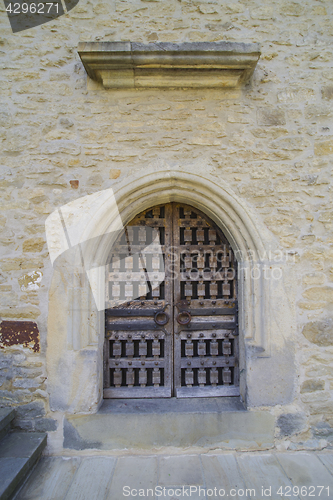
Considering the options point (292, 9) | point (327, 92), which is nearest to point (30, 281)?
point (327, 92)

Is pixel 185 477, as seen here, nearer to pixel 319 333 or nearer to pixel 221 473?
pixel 221 473

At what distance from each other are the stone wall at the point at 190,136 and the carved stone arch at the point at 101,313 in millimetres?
100

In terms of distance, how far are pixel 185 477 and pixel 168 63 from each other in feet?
11.0

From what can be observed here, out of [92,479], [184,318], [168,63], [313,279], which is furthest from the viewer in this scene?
[184,318]

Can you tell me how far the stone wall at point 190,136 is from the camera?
8.02 ft

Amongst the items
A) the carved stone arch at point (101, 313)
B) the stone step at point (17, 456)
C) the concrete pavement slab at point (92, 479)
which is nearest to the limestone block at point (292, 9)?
the carved stone arch at point (101, 313)

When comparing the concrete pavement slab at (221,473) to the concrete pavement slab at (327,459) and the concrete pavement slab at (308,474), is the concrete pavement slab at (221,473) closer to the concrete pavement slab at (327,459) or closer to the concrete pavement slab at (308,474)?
the concrete pavement slab at (308,474)

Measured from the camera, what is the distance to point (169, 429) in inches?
92.8

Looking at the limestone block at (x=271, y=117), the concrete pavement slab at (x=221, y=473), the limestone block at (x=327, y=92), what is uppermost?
the limestone block at (x=327, y=92)

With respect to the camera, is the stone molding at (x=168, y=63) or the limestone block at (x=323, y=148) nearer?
the stone molding at (x=168, y=63)

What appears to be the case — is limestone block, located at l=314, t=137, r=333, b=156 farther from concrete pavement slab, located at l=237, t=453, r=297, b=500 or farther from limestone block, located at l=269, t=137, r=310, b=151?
concrete pavement slab, located at l=237, t=453, r=297, b=500

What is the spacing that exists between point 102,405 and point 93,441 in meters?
0.27

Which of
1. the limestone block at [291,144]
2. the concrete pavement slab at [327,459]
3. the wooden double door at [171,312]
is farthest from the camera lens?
A: the wooden double door at [171,312]

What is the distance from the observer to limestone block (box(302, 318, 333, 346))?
2.45m
